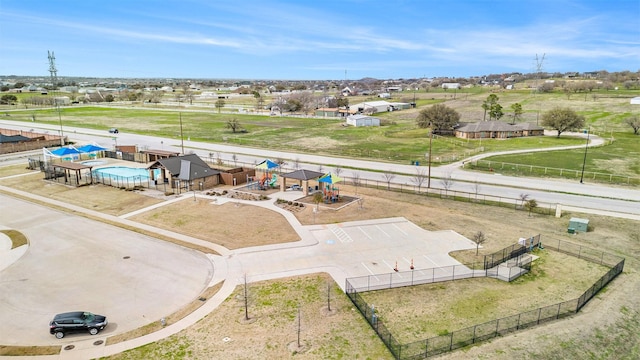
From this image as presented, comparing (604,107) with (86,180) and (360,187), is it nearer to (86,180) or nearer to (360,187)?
(360,187)

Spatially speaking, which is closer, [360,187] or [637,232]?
[637,232]

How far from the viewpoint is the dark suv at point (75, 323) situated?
839 inches

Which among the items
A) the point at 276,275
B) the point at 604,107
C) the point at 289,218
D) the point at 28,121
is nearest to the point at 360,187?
the point at 289,218

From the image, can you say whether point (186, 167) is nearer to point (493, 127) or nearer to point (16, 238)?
point (16, 238)

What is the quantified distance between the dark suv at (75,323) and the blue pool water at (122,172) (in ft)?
108

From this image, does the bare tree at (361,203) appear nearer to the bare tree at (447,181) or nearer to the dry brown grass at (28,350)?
the bare tree at (447,181)

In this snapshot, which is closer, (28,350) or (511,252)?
(28,350)

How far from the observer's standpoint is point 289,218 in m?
39.6

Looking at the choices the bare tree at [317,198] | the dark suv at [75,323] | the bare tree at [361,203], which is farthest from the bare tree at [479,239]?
the dark suv at [75,323]

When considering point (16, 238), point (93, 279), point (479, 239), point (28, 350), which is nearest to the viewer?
point (28, 350)

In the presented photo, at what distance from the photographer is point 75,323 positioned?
21344 mm

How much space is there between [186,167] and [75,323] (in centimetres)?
3082

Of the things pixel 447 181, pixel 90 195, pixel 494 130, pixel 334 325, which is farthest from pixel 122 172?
pixel 494 130

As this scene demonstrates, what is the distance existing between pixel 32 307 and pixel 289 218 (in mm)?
21314
